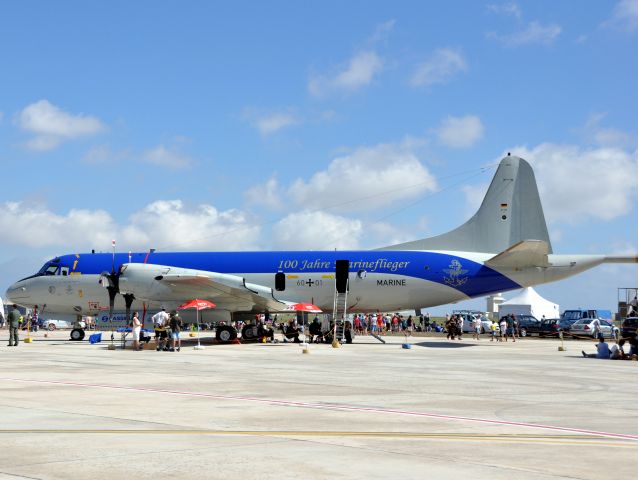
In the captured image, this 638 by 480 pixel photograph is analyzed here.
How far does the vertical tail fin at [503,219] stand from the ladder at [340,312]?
3.57 meters

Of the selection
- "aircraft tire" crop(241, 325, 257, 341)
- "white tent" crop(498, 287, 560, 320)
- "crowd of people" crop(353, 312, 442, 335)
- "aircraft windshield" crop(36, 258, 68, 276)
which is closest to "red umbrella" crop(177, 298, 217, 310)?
"aircraft tire" crop(241, 325, 257, 341)

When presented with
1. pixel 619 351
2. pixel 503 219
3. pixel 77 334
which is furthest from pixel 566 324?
pixel 77 334

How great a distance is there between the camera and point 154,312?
3797cm

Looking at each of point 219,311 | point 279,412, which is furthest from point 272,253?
point 279,412

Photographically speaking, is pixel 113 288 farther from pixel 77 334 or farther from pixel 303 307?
pixel 303 307

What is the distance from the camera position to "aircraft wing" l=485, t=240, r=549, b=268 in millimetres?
33500

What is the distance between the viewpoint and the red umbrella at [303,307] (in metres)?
36.7

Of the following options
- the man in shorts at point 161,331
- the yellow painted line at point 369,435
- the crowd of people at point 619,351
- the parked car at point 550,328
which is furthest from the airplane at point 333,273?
the yellow painted line at point 369,435

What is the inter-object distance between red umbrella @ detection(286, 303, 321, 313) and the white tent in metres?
39.6

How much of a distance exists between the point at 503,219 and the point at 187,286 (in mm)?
15576

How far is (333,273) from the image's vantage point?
37594mm

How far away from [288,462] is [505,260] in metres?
28.4

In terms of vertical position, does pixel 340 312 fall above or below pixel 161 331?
above

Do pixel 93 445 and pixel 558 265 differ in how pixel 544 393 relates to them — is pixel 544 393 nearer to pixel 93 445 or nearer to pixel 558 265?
pixel 93 445
